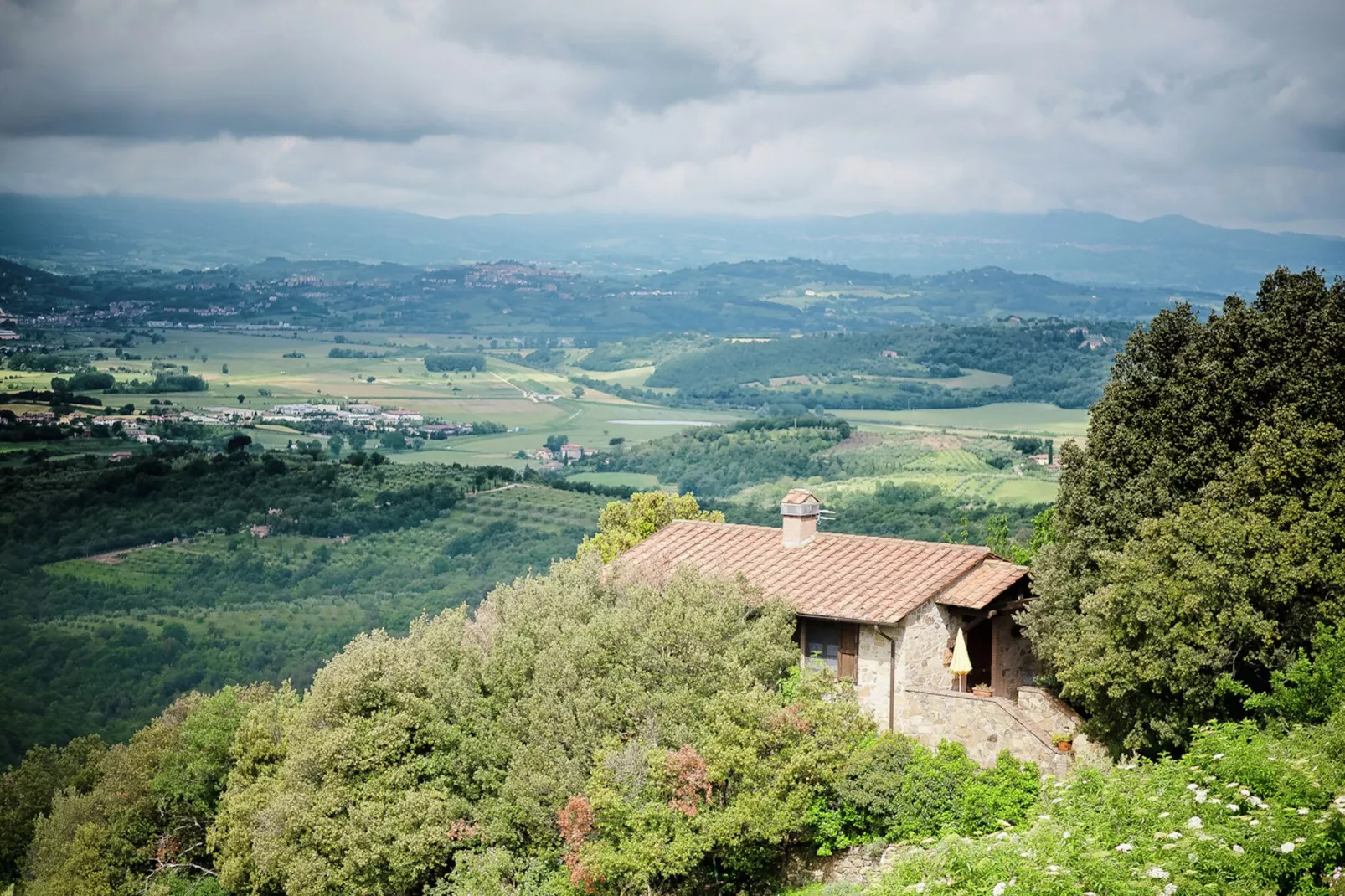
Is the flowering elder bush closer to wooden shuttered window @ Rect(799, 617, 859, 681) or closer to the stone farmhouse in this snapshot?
the stone farmhouse

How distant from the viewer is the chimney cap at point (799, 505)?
29.9 m

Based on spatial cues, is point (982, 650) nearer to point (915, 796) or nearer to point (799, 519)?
point (799, 519)

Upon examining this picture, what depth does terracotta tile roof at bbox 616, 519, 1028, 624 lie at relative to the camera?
26.9 m

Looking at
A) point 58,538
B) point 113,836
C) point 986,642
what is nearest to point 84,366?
point 58,538

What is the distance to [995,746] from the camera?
24.3m

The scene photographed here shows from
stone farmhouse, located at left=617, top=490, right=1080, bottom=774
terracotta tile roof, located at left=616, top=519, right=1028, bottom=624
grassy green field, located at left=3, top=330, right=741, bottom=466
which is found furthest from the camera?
grassy green field, located at left=3, top=330, right=741, bottom=466

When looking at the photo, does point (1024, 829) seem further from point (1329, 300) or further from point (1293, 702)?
point (1329, 300)

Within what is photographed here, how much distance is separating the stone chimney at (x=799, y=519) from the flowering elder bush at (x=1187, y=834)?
1032 centimetres

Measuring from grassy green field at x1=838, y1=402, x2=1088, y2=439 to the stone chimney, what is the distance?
87477mm

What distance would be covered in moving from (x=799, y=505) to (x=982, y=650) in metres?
4.66

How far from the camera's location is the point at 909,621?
26609 millimetres

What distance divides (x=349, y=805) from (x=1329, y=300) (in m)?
19.6

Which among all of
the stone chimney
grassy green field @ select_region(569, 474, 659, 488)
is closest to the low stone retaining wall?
the stone chimney

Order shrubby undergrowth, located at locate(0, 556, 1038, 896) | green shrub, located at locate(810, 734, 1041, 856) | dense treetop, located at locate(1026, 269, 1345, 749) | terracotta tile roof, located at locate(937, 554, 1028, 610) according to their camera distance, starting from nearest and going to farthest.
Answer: dense treetop, located at locate(1026, 269, 1345, 749) → green shrub, located at locate(810, 734, 1041, 856) → shrubby undergrowth, located at locate(0, 556, 1038, 896) → terracotta tile roof, located at locate(937, 554, 1028, 610)
